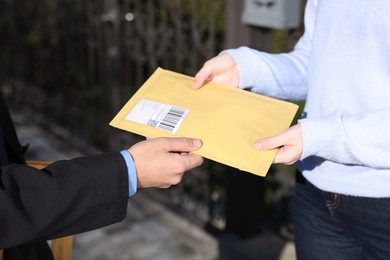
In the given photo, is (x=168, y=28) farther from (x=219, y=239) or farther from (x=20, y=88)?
(x=20, y=88)

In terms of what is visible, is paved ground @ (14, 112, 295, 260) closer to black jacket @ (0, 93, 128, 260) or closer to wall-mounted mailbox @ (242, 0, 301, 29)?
wall-mounted mailbox @ (242, 0, 301, 29)

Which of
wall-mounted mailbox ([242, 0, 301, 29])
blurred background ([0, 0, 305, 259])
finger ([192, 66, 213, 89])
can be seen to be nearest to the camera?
finger ([192, 66, 213, 89])

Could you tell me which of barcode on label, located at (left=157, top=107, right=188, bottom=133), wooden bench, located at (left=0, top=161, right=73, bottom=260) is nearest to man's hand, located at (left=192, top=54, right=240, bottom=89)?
barcode on label, located at (left=157, top=107, right=188, bottom=133)

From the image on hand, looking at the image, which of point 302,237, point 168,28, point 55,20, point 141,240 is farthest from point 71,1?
point 302,237

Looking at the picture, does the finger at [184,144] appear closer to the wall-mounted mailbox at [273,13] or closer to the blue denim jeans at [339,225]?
the blue denim jeans at [339,225]

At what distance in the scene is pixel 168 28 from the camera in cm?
366

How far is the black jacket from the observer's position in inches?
52.2

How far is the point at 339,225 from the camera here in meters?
1.70

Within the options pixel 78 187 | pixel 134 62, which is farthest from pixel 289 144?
pixel 134 62

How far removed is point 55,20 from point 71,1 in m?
0.36

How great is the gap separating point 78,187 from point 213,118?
42cm

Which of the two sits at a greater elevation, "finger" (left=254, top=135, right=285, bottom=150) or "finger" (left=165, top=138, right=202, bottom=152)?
"finger" (left=254, top=135, right=285, bottom=150)

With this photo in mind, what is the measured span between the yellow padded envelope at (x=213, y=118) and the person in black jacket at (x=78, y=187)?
0.06 metres

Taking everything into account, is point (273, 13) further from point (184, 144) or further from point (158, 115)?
point (184, 144)
